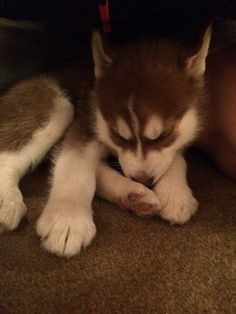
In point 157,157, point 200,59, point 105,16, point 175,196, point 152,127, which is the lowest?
point 175,196

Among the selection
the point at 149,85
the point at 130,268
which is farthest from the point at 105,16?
the point at 130,268

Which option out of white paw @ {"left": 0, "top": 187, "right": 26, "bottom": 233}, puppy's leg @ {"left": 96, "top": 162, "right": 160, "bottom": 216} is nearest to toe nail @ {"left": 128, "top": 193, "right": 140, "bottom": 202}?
puppy's leg @ {"left": 96, "top": 162, "right": 160, "bottom": 216}

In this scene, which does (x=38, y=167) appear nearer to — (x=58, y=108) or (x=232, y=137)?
(x=58, y=108)

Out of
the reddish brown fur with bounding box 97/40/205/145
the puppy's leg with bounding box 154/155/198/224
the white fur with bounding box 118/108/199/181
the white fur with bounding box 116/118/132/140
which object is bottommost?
the puppy's leg with bounding box 154/155/198/224

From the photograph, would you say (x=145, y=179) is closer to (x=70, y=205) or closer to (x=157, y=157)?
(x=157, y=157)

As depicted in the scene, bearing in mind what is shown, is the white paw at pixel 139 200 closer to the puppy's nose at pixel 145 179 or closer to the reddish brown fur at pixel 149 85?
the puppy's nose at pixel 145 179

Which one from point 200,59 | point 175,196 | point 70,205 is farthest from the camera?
point 200,59

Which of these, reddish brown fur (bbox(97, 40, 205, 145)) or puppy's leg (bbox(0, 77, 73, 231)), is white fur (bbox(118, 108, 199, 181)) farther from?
puppy's leg (bbox(0, 77, 73, 231))

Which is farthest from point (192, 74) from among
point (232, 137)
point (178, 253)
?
point (178, 253)
